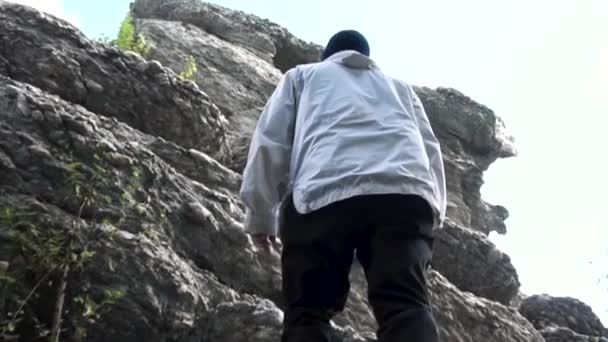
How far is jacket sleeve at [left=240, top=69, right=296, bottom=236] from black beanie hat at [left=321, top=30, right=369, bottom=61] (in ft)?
2.24

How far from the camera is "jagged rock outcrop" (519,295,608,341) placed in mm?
10039

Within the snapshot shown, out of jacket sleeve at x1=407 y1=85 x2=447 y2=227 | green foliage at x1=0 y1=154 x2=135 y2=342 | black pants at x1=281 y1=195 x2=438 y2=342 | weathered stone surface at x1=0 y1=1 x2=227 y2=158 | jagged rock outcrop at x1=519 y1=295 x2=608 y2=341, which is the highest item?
jacket sleeve at x1=407 y1=85 x2=447 y2=227

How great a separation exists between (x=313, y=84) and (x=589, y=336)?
653cm

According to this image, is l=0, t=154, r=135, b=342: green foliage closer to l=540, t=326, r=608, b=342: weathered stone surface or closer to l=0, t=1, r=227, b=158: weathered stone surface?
l=0, t=1, r=227, b=158: weathered stone surface

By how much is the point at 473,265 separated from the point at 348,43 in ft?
18.4

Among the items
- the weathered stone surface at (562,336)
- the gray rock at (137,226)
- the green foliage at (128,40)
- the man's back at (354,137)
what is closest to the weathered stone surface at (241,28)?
the green foliage at (128,40)

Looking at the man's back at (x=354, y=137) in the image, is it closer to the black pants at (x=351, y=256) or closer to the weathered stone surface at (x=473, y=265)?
the black pants at (x=351, y=256)

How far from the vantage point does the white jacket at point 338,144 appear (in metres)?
4.07

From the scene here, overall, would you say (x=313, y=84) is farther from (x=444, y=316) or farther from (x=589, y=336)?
(x=589, y=336)

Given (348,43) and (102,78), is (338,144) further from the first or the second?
(102,78)

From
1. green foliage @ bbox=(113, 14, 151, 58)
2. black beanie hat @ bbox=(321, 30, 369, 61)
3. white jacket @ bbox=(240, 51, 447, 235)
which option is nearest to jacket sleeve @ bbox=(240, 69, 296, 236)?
white jacket @ bbox=(240, 51, 447, 235)

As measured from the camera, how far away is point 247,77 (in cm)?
1285

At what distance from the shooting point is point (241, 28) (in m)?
15.5

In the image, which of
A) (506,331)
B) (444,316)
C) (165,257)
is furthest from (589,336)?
(165,257)
